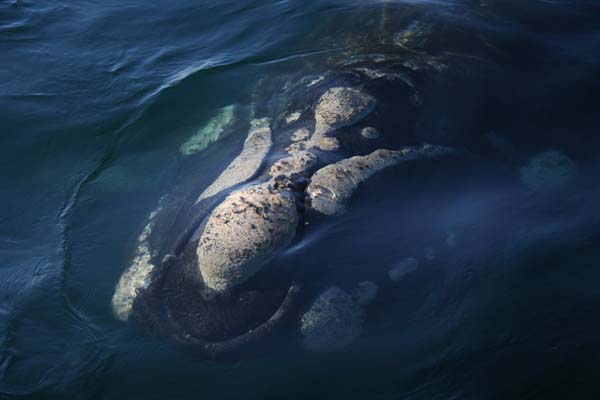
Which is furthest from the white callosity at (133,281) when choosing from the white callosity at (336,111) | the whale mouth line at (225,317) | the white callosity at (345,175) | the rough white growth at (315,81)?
the rough white growth at (315,81)

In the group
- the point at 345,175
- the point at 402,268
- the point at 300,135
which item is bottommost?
the point at 402,268

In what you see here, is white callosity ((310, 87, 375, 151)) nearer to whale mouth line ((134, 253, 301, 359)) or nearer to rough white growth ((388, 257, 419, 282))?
rough white growth ((388, 257, 419, 282))

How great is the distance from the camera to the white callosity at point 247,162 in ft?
22.9

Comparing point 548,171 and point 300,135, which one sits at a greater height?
point 300,135

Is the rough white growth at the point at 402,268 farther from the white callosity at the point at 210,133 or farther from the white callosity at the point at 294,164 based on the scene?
the white callosity at the point at 210,133

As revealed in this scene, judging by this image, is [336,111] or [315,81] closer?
[336,111]

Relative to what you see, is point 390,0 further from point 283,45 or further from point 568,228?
point 568,228

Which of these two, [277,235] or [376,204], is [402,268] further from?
[277,235]

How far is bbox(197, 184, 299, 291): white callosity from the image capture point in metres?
5.98

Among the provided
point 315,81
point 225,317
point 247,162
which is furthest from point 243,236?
point 315,81

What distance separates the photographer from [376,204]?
263 inches

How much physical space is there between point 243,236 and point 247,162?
151 cm

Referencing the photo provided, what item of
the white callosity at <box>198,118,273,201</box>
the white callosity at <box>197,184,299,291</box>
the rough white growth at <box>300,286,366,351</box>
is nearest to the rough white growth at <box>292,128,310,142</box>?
the white callosity at <box>198,118,273,201</box>

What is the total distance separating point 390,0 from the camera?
11602 millimetres
